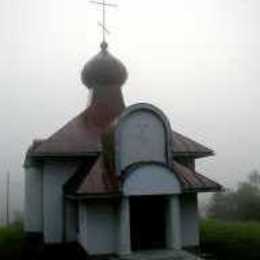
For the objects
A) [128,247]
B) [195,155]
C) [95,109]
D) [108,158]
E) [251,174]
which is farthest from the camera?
[251,174]

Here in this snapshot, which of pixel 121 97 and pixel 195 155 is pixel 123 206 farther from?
pixel 121 97

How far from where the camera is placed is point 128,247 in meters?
15.0

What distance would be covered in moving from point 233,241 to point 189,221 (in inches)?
101

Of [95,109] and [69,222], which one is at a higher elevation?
[95,109]

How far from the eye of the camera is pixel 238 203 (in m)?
46.1

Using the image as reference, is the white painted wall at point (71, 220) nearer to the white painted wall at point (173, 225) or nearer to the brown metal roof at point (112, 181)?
the brown metal roof at point (112, 181)

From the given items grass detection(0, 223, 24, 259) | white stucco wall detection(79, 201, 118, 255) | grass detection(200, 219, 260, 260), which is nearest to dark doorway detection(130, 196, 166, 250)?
white stucco wall detection(79, 201, 118, 255)

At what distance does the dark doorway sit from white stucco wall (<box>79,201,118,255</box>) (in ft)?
4.69

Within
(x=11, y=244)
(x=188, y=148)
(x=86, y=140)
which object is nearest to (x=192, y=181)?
(x=188, y=148)

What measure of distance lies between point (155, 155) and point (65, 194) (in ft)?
10.2

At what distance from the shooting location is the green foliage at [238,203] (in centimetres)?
4216

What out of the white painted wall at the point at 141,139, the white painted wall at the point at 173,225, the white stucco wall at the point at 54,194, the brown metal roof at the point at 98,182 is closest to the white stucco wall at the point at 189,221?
the white painted wall at the point at 173,225

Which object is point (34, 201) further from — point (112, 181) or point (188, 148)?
point (188, 148)

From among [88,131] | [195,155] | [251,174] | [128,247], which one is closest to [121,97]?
[88,131]
